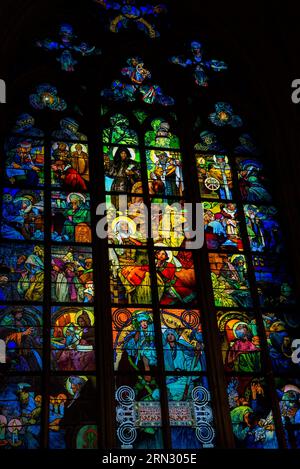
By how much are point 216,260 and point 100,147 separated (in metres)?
2.03

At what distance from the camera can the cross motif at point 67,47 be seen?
10430mm

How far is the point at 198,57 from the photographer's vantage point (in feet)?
36.5

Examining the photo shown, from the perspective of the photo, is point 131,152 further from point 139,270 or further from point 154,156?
point 139,270

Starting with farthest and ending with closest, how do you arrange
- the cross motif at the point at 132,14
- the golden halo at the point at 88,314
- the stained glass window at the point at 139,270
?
1. the cross motif at the point at 132,14
2. the golden halo at the point at 88,314
3. the stained glass window at the point at 139,270

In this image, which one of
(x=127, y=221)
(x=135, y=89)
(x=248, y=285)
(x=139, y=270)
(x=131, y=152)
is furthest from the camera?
(x=135, y=89)

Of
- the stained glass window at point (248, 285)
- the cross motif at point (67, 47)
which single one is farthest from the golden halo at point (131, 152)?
the cross motif at point (67, 47)

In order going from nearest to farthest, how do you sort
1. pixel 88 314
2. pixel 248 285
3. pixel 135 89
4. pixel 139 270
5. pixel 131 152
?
pixel 88 314, pixel 139 270, pixel 248 285, pixel 131 152, pixel 135 89

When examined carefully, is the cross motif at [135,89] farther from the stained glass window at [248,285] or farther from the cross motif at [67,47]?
the stained glass window at [248,285]

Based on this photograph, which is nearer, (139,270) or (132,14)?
(139,270)

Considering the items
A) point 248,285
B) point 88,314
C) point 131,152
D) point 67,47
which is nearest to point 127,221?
point 131,152

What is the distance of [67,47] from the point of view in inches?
417
